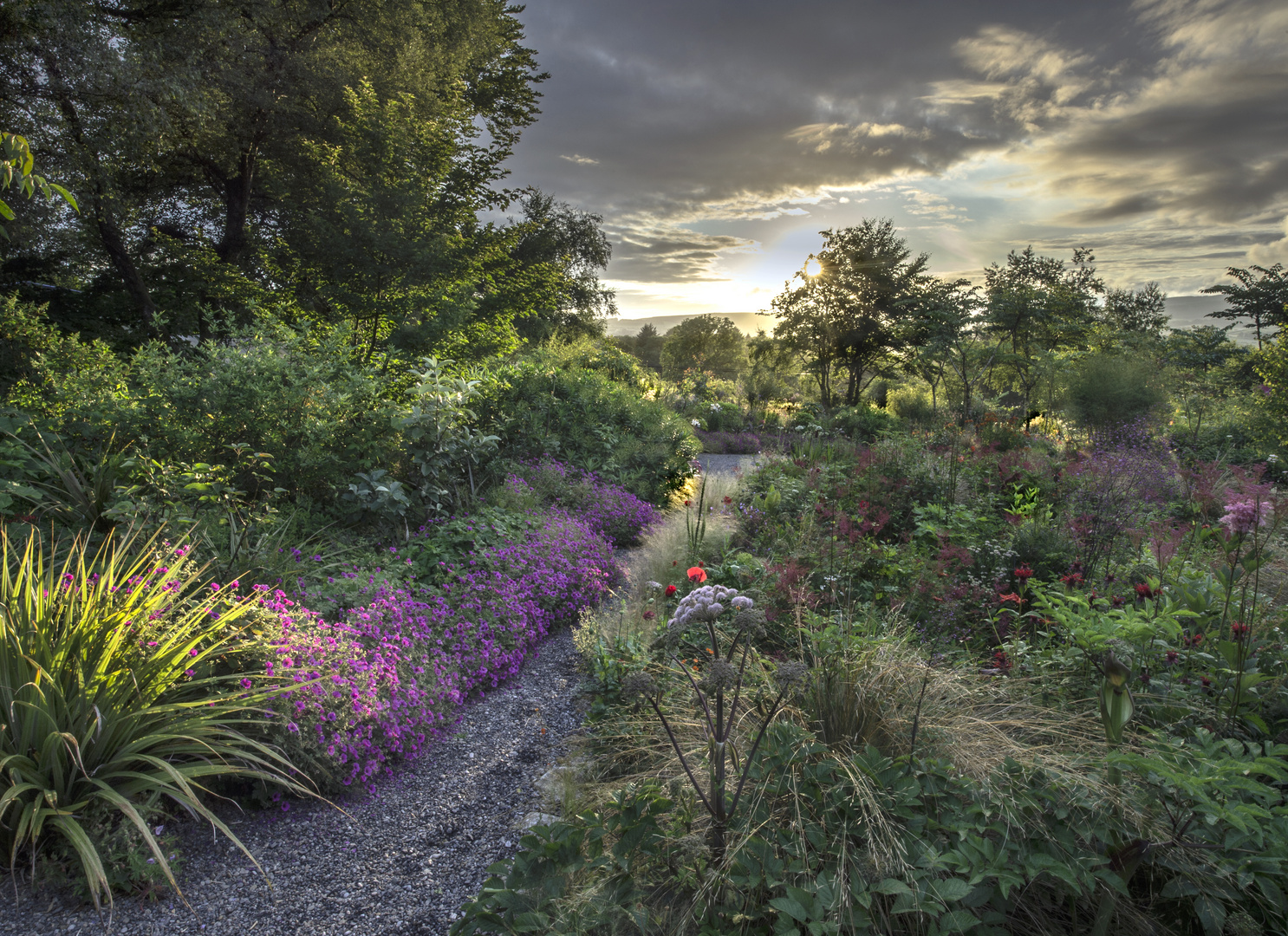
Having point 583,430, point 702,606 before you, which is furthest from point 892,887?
point 583,430

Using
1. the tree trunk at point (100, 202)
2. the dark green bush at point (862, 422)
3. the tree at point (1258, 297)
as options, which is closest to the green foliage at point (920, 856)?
the tree trunk at point (100, 202)

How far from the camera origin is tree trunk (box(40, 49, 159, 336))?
24.0ft

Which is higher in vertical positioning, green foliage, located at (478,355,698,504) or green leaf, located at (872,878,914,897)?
green foliage, located at (478,355,698,504)

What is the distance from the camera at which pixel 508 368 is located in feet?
26.2

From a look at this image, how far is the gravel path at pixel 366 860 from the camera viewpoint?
1.75 metres

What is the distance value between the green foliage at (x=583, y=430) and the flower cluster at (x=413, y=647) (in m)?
2.71

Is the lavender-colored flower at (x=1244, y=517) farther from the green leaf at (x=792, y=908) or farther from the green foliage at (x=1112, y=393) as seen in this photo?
the green foliage at (x=1112, y=393)

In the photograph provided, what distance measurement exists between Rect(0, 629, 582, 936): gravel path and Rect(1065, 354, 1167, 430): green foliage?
12.8m

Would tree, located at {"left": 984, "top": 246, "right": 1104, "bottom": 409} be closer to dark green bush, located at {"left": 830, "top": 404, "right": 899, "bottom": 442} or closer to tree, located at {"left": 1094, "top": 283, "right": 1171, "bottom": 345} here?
dark green bush, located at {"left": 830, "top": 404, "right": 899, "bottom": 442}

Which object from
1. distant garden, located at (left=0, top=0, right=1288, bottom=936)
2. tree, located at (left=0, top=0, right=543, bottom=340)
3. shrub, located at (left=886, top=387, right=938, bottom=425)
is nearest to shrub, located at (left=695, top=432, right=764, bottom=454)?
distant garden, located at (left=0, top=0, right=1288, bottom=936)

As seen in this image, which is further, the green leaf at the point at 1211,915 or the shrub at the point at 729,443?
the shrub at the point at 729,443

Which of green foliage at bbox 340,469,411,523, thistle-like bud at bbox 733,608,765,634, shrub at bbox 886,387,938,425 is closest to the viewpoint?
thistle-like bud at bbox 733,608,765,634

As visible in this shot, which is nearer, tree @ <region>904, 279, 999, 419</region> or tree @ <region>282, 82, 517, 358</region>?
tree @ <region>282, 82, 517, 358</region>

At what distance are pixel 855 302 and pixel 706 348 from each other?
20.7 m
